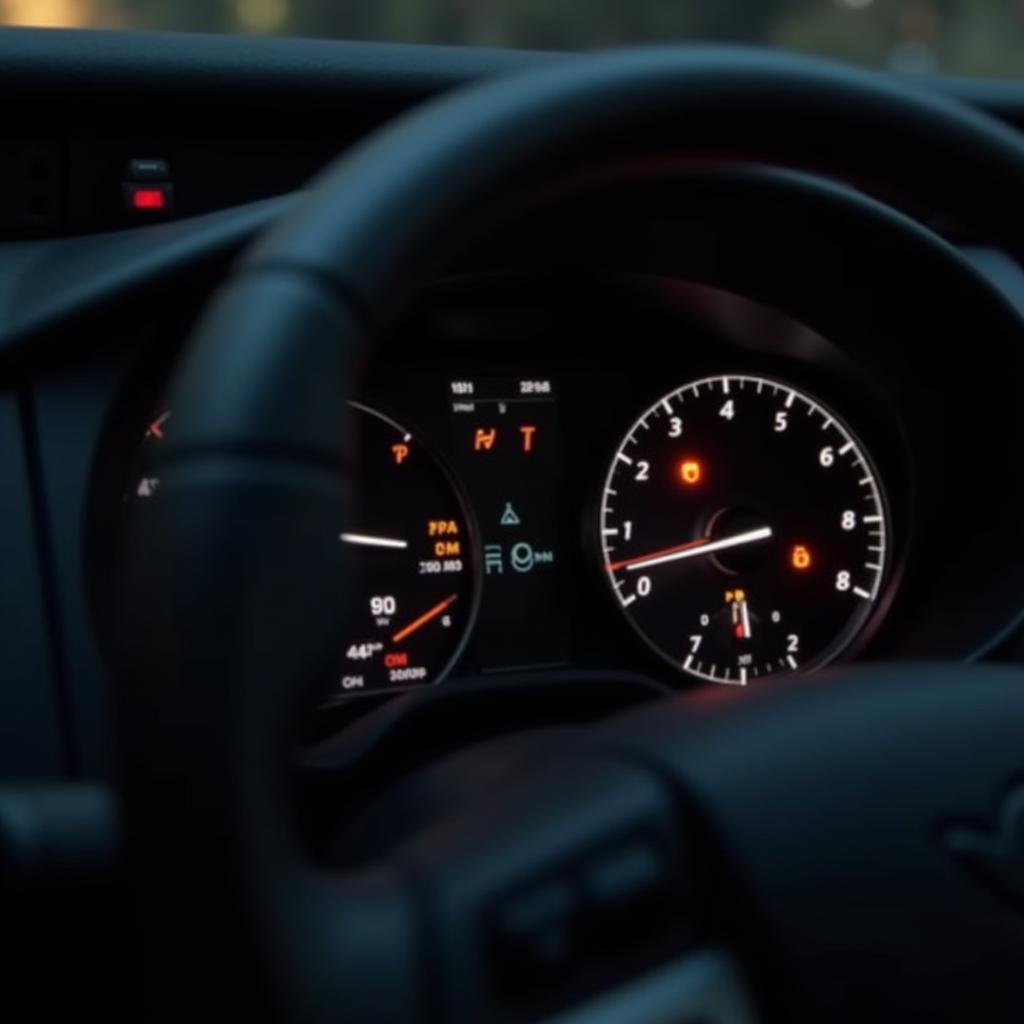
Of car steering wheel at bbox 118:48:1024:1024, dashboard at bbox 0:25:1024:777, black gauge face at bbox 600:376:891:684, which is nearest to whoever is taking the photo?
car steering wheel at bbox 118:48:1024:1024

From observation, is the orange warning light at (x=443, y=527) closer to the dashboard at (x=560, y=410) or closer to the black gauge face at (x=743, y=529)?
the dashboard at (x=560, y=410)

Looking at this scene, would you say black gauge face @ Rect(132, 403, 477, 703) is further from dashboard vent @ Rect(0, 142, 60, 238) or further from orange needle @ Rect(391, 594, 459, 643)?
dashboard vent @ Rect(0, 142, 60, 238)

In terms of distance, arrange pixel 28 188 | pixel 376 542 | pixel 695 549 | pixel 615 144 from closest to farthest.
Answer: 1. pixel 615 144
2. pixel 28 188
3. pixel 376 542
4. pixel 695 549

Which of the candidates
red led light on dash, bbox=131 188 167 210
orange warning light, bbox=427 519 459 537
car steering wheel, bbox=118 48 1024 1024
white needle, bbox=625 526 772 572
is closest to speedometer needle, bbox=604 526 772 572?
white needle, bbox=625 526 772 572

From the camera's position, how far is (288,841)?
81 centimetres

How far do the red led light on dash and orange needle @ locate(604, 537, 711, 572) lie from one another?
60 cm

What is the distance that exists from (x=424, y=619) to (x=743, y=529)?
13.7 inches

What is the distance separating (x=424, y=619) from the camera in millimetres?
2025

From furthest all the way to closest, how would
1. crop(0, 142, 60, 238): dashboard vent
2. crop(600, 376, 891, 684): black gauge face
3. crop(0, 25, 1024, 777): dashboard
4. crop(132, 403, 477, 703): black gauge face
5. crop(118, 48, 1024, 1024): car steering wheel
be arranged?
crop(600, 376, 891, 684): black gauge face, crop(132, 403, 477, 703): black gauge face, crop(0, 142, 60, 238): dashboard vent, crop(0, 25, 1024, 777): dashboard, crop(118, 48, 1024, 1024): car steering wheel

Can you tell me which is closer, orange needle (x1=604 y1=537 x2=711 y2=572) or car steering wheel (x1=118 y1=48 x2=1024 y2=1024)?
car steering wheel (x1=118 y1=48 x2=1024 y2=1024)

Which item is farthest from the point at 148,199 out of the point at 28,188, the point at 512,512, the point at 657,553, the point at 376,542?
the point at 657,553

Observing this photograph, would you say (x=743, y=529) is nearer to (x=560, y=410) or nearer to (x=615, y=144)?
(x=560, y=410)

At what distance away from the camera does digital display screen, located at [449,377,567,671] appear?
6.84 ft

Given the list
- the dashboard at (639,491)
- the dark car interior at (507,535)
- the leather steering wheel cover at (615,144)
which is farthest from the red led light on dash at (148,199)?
the leather steering wheel cover at (615,144)
